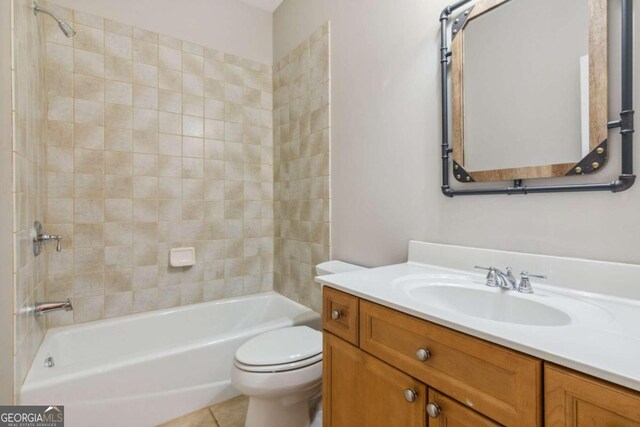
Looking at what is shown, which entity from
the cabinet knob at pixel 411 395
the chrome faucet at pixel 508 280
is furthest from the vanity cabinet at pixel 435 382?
the chrome faucet at pixel 508 280

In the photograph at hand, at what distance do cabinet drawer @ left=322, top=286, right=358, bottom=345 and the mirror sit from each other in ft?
2.19

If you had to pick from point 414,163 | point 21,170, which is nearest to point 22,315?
point 21,170

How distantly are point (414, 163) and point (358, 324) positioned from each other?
0.79 m

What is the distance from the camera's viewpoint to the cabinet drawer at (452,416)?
25.9 inches

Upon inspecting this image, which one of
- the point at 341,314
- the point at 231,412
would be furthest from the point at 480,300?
the point at 231,412

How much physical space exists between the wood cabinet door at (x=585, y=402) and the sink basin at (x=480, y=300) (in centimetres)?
29

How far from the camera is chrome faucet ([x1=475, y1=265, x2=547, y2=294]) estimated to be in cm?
92

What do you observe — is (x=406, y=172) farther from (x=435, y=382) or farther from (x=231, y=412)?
(x=231, y=412)

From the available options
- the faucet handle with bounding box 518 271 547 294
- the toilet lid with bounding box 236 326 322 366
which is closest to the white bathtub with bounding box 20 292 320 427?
the toilet lid with bounding box 236 326 322 366

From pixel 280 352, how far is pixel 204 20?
2318 mm

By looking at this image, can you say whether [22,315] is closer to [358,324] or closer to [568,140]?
[358,324]

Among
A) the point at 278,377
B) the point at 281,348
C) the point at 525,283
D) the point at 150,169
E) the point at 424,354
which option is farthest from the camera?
the point at 150,169

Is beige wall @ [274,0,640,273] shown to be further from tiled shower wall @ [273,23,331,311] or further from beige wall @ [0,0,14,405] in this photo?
beige wall @ [0,0,14,405]

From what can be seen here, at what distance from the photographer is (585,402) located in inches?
20.1
